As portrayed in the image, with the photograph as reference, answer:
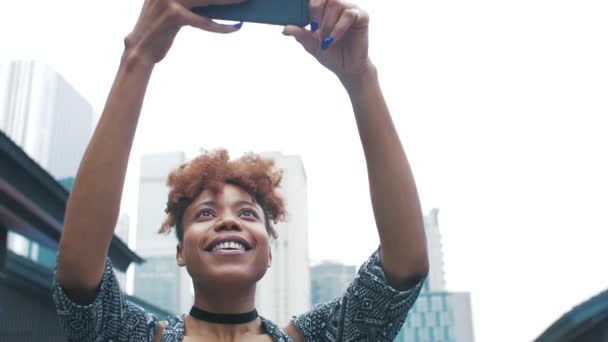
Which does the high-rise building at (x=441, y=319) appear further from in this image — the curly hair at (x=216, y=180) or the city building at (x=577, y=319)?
the curly hair at (x=216, y=180)

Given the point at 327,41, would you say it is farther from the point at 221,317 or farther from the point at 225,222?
the point at 221,317

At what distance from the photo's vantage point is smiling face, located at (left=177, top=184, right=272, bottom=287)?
1842mm

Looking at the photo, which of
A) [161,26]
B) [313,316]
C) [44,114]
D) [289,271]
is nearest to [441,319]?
[289,271]

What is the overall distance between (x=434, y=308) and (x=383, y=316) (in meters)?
80.0

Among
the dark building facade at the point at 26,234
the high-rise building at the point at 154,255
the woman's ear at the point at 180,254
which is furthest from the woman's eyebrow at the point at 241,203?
the high-rise building at the point at 154,255

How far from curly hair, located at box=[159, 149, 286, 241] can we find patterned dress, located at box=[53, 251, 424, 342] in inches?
13.7

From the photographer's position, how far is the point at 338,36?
1.50 meters

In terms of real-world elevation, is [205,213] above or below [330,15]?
below

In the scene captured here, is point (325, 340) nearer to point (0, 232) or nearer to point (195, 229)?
point (195, 229)

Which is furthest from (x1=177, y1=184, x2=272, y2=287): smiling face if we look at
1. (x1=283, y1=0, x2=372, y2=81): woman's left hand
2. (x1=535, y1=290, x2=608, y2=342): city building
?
(x1=535, y1=290, x2=608, y2=342): city building

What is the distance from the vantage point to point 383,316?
1.75m

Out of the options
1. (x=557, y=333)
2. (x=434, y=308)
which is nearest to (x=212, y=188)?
(x=557, y=333)

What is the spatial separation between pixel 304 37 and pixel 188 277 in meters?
98.2

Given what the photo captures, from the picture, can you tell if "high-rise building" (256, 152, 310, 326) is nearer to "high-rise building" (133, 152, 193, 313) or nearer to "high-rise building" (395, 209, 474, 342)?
"high-rise building" (395, 209, 474, 342)
